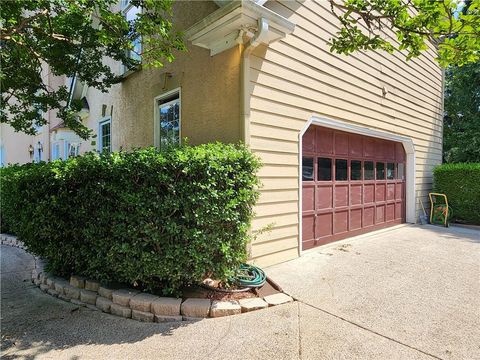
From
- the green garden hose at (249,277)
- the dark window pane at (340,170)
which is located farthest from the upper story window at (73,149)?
the green garden hose at (249,277)

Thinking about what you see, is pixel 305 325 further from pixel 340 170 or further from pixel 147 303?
pixel 340 170

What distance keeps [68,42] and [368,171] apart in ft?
23.2

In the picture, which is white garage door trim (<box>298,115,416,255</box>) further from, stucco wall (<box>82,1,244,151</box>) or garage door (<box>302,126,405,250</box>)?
stucco wall (<box>82,1,244,151</box>)

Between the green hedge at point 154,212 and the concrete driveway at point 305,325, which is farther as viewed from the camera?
the green hedge at point 154,212

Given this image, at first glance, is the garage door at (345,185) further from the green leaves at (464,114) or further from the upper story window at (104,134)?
the green leaves at (464,114)

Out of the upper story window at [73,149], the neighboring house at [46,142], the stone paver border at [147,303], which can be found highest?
the neighboring house at [46,142]

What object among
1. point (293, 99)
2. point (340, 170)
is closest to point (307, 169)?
point (340, 170)

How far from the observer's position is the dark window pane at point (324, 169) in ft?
19.5

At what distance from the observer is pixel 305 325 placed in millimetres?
2998

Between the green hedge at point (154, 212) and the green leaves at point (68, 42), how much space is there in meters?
1.86

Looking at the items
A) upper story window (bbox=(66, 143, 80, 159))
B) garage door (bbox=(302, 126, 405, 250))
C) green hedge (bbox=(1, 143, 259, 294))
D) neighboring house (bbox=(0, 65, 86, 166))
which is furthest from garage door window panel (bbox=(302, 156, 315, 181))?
upper story window (bbox=(66, 143, 80, 159))

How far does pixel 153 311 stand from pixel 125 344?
0.48 m

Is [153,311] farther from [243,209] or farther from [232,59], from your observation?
[232,59]

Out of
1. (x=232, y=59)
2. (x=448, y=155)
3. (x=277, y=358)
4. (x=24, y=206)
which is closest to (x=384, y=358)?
(x=277, y=358)
